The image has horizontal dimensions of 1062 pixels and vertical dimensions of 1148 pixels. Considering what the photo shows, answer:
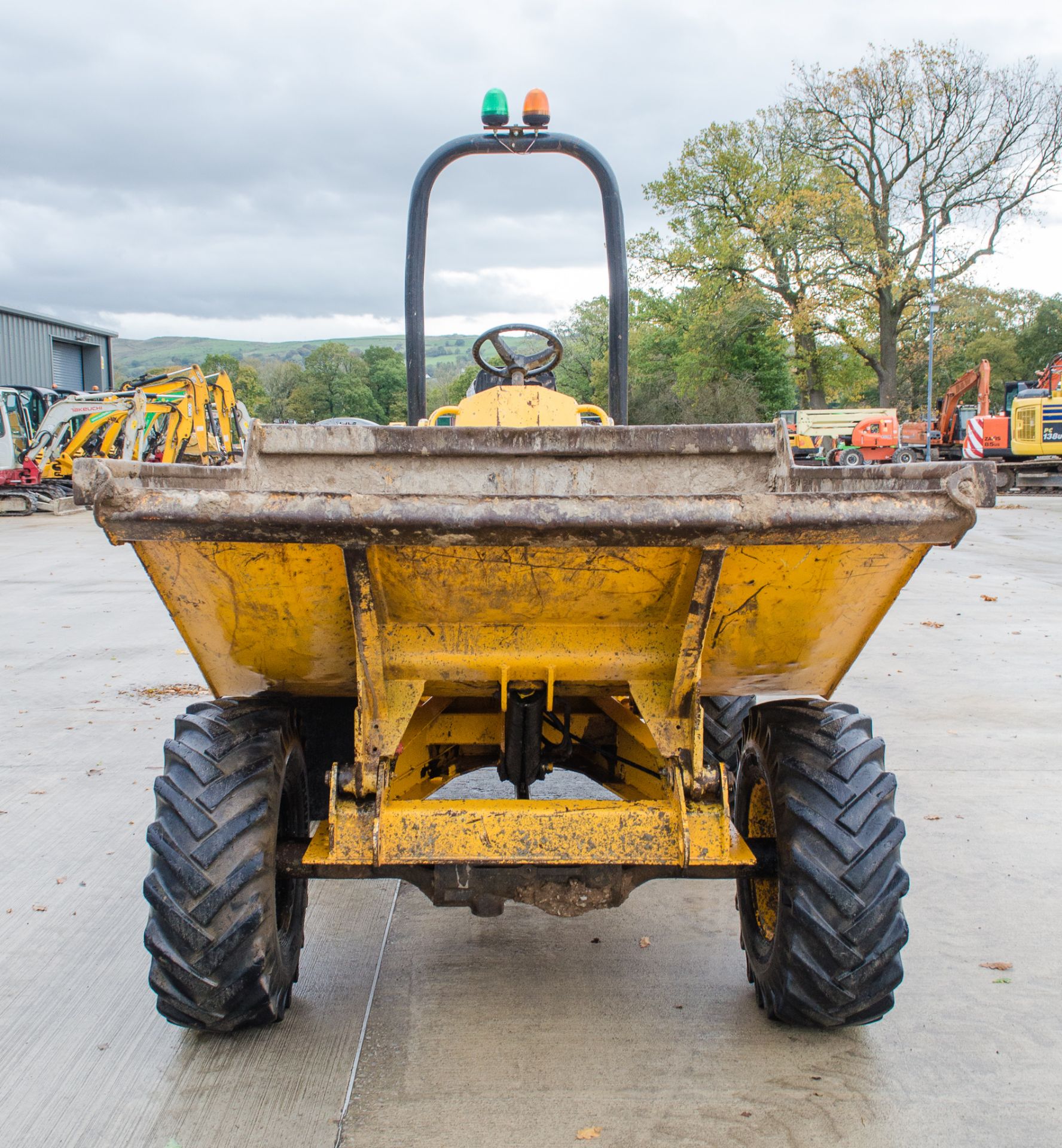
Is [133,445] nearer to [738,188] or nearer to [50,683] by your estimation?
[50,683]

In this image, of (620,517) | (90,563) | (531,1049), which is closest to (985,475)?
(620,517)

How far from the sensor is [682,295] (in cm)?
3944

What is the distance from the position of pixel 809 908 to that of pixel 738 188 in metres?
38.0

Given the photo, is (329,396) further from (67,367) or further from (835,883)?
(835,883)

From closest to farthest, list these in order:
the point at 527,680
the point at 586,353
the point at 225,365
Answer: the point at 527,680, the point at 586,353, the point at 225,365

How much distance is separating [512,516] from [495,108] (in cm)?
257

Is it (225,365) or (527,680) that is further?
(225,365)

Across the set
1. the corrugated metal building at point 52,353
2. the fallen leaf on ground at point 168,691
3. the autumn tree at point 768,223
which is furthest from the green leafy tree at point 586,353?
the fallen leaf on ground at point 168,691

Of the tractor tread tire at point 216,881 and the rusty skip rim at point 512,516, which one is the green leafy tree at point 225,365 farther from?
the rusty skip rim at point 512,516

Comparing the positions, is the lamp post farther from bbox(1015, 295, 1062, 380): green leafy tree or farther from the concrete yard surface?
bbox(1015, 295, 1062, 380): green leafy tree

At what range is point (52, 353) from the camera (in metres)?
43.2

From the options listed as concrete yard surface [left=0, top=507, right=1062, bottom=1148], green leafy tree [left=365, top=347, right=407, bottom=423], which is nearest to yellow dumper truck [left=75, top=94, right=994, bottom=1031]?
concrete yard surface [left=0, top=507, right=1062, bottom=1148]

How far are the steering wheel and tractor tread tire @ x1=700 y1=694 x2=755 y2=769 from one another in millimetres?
1642

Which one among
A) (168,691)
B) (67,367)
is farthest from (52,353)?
(168,691)
